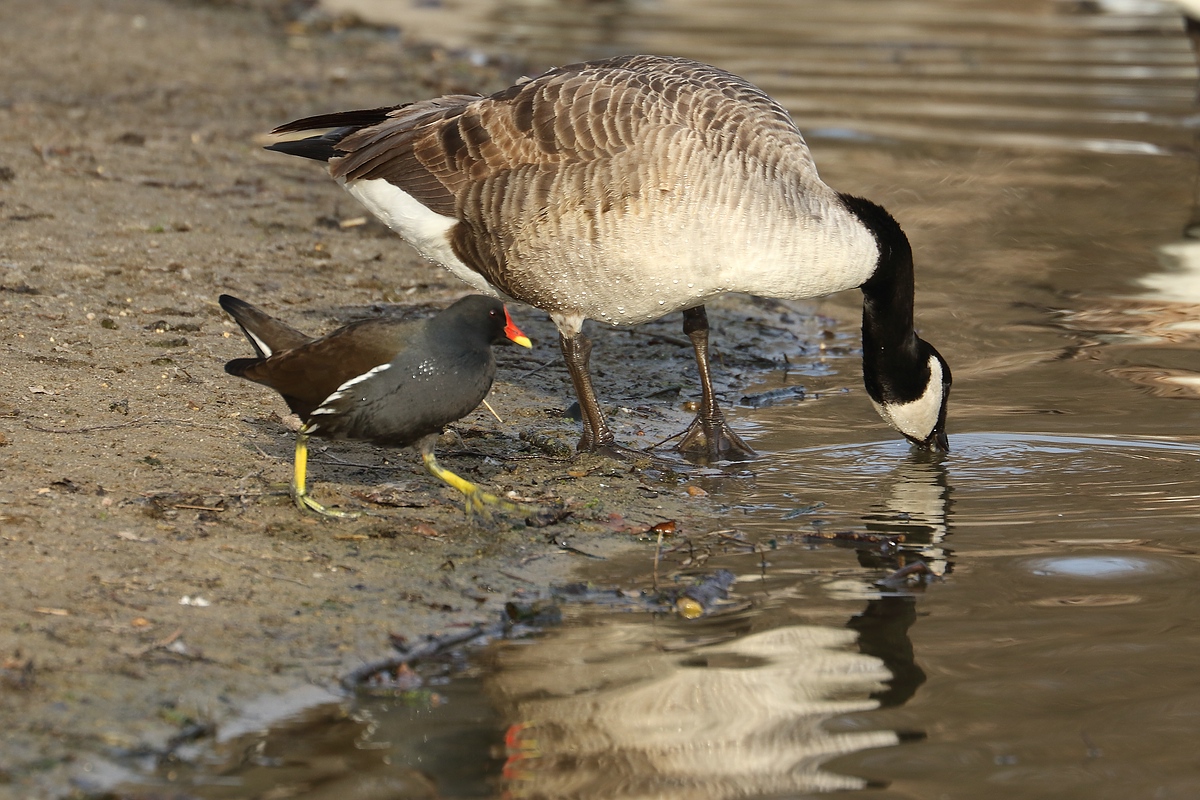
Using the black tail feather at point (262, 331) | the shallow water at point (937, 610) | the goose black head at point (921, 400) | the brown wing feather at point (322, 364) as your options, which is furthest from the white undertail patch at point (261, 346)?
the goose black head at point (921, 400)

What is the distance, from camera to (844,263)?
Result: 20.6ft

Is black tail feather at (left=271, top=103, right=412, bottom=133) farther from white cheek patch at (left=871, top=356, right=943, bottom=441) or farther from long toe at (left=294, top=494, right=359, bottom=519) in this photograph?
white cheek patch at (left=871, top=356, right=943, bottom=441)

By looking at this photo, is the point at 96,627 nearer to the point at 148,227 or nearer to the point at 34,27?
the point at 148,227

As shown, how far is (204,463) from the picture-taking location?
5.88m

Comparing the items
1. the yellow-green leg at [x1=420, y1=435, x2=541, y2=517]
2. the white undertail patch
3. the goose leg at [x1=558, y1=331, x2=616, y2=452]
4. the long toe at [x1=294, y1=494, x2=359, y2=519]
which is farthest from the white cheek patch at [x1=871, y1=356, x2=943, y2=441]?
the white undertail patch

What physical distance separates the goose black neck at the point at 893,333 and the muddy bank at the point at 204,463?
112 centimetres

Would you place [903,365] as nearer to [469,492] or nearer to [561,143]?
[561,143]

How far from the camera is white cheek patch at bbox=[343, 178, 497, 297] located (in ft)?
21.9

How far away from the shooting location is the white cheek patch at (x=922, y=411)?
6.64 meters

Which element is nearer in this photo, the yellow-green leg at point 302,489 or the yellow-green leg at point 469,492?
the yellow-green leg at point 302,489

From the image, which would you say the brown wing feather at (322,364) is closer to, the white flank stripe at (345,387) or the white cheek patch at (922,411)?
the white flank stripe at (345,387)

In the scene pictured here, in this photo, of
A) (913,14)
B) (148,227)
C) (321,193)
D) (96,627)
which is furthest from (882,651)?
(913,14)

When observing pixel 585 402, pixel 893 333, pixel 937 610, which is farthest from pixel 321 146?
pixel 937 610

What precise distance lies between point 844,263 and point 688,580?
1840 millimetres
